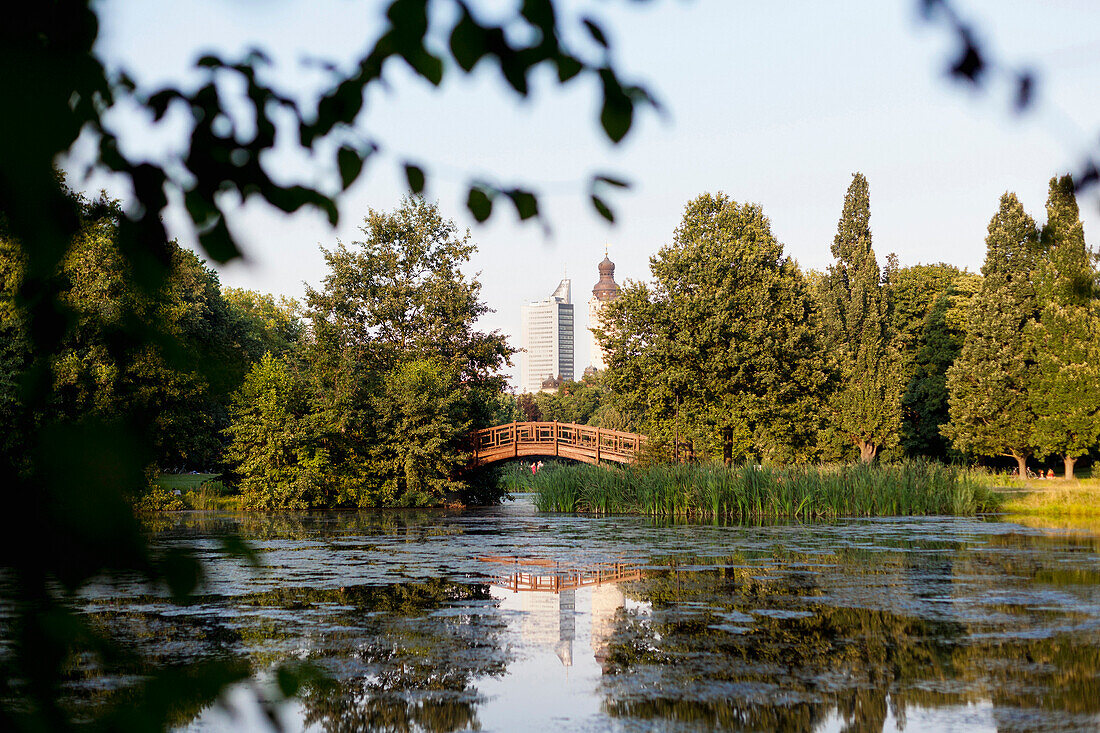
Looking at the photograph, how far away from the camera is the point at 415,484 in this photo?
31.8 metres

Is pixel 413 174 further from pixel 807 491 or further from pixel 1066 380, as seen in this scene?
pixel 1066 380

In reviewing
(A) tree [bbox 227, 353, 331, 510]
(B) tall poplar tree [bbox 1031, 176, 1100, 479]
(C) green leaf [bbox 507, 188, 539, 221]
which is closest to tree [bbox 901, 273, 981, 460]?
(B) tall poplar tree [bbox 1031, 176, 1100, 479]

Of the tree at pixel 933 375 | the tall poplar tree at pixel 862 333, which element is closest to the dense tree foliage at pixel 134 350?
the tall poplar tree at pixel 862 333

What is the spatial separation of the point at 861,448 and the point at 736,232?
15.2 metres

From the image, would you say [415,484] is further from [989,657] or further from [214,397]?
[214,397]

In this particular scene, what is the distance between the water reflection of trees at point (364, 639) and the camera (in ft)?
17.4

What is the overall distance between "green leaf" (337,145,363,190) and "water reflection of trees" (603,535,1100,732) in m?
3.93

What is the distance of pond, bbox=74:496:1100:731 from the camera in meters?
5.14

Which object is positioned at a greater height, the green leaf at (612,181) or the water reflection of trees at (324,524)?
the green leaf at (612,181)

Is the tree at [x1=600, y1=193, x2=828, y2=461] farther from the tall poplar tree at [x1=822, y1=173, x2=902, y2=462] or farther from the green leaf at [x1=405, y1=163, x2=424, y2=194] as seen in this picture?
the green leaf at [x1=405, y1=163, x2=424, y2=194]

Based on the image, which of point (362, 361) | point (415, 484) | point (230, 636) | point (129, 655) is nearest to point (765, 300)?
point (415, 484)

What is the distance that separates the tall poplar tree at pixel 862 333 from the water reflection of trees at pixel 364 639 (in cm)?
3504

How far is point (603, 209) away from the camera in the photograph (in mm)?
1976

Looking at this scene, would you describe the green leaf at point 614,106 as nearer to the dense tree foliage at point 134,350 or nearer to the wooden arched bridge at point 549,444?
the dense tree foliage at point 134,350
